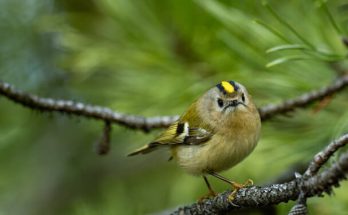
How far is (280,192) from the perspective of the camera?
34.8 inches

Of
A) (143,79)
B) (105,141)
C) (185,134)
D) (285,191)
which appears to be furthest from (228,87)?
(285,191)

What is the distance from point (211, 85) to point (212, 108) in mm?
69

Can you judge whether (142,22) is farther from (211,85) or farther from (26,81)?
(26,81)

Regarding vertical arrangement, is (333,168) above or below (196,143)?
below

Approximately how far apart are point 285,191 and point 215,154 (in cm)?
75

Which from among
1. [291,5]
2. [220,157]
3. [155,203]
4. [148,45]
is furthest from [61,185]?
[291,5]

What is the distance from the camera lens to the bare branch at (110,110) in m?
1.38

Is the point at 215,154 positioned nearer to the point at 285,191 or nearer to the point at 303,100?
the point at 303,100

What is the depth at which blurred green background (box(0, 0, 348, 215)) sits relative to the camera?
1.56 m

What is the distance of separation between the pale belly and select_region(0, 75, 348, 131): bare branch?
0.27 ft

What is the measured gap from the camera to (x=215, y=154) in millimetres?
1617

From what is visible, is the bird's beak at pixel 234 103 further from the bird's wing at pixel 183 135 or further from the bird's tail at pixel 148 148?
the bird's tail at pixel 148 148

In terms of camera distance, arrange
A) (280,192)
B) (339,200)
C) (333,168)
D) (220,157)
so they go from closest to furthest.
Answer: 1. (333,168)
2. (280,192)
3. (339,200)
4. (220,157)

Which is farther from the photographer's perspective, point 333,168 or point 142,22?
point 142,22
